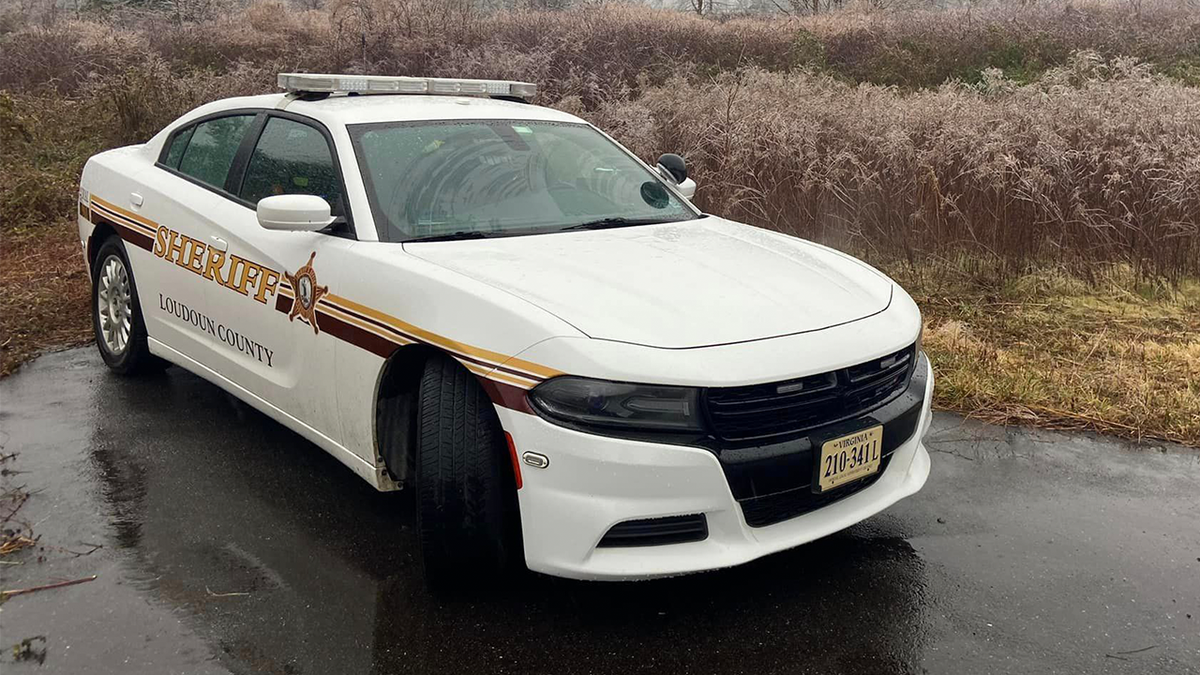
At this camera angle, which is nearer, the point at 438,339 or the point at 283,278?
the point at 438,339

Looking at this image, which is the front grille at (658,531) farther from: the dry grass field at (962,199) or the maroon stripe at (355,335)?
the dry grass field at (962,199)

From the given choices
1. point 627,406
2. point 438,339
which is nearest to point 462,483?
point 438,339

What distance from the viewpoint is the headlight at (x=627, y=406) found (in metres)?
2.46

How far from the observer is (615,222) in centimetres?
366

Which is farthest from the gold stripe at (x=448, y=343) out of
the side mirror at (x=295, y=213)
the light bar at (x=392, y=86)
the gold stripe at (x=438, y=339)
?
the light bar at (x=392, y=86)

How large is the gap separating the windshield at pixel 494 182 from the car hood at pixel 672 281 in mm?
158

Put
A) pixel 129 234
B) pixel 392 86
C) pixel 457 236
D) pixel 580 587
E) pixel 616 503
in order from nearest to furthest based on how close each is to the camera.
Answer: pixel 616 503
pixel 580 587
pixel 457 236
pixel 392 86
pixel 129 234

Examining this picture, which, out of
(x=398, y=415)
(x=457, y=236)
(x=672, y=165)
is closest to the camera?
(x=398, y=415)

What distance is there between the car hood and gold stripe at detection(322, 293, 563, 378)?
6.7 inches

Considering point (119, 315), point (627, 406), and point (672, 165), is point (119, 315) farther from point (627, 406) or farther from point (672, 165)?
point (627, 406)

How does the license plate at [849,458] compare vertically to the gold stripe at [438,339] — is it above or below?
below

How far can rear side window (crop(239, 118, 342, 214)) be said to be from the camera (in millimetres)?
3551

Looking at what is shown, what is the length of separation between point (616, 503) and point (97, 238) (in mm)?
3718

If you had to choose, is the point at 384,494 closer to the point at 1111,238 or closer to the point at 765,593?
the point at 765,593
